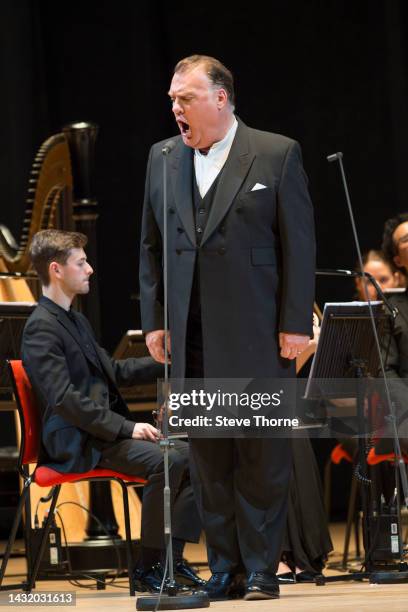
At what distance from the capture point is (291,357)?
373cm

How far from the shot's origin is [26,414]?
441 cm

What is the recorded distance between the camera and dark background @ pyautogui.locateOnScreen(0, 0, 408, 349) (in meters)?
7.22

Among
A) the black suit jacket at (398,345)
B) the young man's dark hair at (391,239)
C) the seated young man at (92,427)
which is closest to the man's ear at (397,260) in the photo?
the young man's dark hair at (391,239)

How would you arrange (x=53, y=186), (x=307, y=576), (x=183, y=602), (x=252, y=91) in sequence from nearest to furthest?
(x=183, y=602) → (x=307, y=576) → (x=53, y=186) → (x=252, y=91)

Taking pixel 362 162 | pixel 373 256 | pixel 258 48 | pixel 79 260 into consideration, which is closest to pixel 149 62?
pixel 258 48

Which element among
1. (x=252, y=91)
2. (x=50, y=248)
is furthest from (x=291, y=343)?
(x=252, y=91)

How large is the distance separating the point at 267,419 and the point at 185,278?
0.49 m

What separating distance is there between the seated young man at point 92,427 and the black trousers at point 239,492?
1.97 feet

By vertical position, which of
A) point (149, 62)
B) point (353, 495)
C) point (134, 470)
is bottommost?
point (353, 495)

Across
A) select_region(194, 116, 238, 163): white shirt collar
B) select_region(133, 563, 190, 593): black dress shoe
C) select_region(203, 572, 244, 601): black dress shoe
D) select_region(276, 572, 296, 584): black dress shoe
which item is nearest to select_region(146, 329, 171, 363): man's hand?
select_region(194, 116, 238, 163): white shirt collar

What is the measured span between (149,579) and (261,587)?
0.81 metres

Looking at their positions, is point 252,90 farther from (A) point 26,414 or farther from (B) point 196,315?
(B) point 196,315

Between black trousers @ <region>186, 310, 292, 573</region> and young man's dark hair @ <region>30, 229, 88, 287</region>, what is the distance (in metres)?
1.08

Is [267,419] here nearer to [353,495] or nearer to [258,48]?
[353,495]
